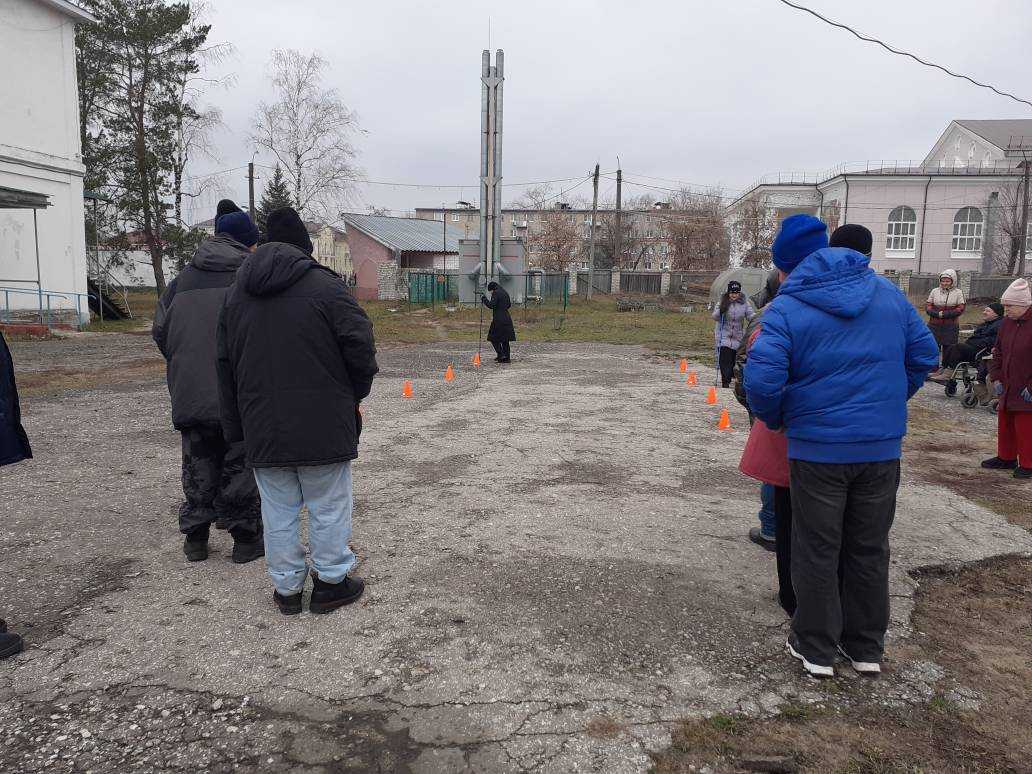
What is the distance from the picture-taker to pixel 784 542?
3.68 m

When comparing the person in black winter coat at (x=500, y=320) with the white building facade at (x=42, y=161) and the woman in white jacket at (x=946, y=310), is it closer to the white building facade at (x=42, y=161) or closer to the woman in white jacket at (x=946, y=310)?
the woman in white jacket at (x=946, y=310)

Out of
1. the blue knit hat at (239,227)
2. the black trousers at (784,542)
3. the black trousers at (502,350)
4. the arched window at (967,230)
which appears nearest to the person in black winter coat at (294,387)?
the blue knit hat at (239,227)

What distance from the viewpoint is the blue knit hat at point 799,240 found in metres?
3.59

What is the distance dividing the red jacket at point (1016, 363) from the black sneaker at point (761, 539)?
11.3 ft

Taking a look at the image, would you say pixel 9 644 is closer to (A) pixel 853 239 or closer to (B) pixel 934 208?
(A) pixel 853 239

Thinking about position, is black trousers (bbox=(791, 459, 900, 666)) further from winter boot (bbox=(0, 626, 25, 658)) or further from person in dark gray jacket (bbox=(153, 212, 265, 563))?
winter boot (bbox=(0, 626, 25, 658))

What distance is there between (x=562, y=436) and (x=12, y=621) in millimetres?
5475

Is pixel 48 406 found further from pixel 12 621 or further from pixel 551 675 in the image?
pixel 551 675

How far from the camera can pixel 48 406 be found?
9.75 m

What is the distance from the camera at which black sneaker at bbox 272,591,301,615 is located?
12.3 ft

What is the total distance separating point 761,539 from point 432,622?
2.34m

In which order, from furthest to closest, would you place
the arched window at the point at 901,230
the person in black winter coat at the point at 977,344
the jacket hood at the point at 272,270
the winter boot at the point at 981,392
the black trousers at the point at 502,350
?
1. the arched window at the point at 901,230
2. the black trousers at the point at 502,350
3. the winter boot at the point at 981,392
4. the person in black winter coat at the point at 977,344
5. the jacket hood at the point at 272,270

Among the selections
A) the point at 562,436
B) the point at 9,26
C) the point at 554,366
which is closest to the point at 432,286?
the point at 9,26

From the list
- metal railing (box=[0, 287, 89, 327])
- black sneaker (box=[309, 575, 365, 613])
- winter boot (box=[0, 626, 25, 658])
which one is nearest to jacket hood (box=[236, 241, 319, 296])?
black sneaker (box=[309, 575, 365, 613])
